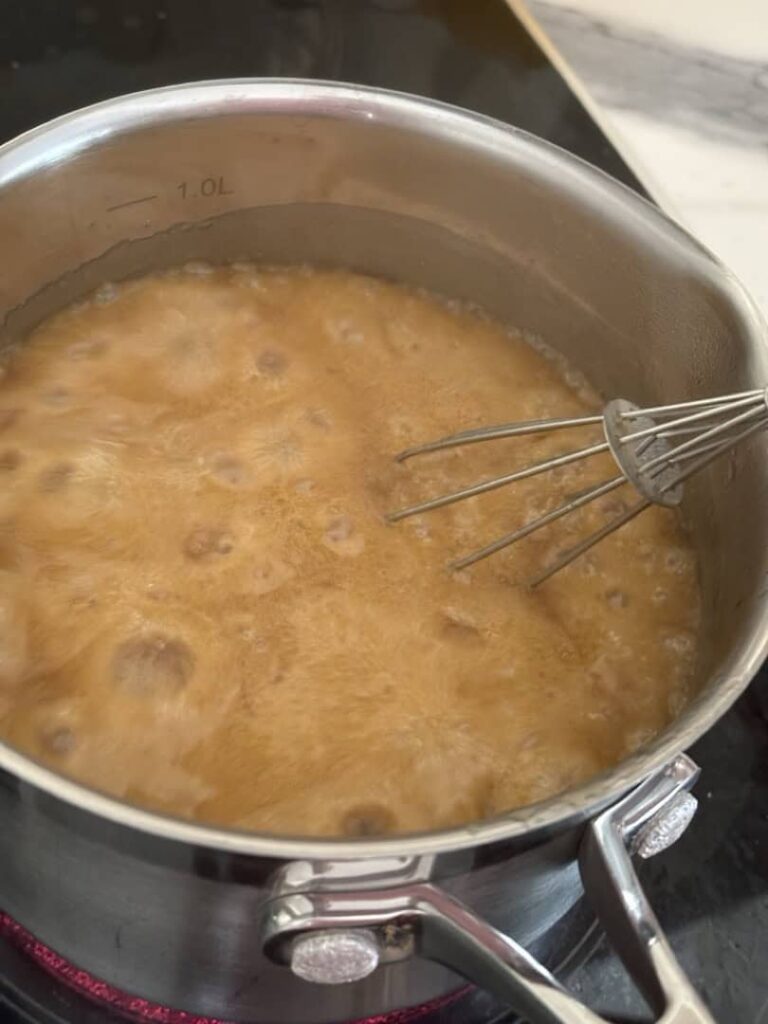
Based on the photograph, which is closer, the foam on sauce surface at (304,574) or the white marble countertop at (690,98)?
the foam on sauce surface at (304,574)

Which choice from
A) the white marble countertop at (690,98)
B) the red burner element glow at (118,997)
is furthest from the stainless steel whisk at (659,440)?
the white marble countertop at (690,98)

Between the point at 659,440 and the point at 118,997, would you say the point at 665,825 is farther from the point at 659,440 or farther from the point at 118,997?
the point at 118,997

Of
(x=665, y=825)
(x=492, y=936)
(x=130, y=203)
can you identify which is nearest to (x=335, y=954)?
(x=492, y=936)

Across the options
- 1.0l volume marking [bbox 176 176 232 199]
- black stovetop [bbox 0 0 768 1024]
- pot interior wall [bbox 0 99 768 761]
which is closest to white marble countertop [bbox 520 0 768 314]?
black stovetop [bbox 0 0 768 1024]

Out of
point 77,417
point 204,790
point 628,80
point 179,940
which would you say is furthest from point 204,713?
point 628,80

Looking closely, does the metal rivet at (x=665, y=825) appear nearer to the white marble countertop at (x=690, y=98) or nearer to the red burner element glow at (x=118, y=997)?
the red burner element glow at (x=118, y=997)
